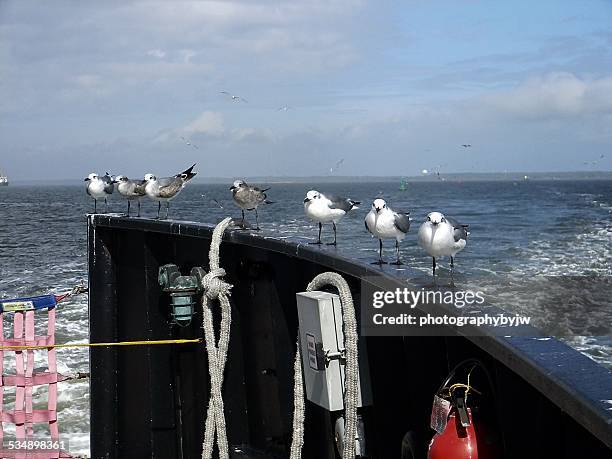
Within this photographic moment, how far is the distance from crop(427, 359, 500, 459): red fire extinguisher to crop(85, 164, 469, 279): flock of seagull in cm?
143

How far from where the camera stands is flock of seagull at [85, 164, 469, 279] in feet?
14.9

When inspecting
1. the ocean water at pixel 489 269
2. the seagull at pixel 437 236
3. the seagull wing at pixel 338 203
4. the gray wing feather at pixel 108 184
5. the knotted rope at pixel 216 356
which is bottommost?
the ocean water at pixel 489 269

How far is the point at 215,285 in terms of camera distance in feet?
15.3

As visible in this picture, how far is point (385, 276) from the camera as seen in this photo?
3.38 meters

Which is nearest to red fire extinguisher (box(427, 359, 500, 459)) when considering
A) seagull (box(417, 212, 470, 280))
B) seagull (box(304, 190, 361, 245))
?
seagull (box(417, 212, 470, 280))

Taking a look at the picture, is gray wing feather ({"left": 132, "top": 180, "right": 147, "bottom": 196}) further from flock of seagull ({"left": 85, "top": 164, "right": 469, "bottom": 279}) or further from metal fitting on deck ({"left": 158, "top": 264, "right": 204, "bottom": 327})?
metal fitting on deck ({"left": 158, "top": 264, "right": 204, "bottom": 327})

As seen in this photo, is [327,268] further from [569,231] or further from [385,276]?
[569,231]

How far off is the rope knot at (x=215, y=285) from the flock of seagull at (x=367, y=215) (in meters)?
0.59

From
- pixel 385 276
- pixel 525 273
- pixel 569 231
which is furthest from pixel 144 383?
pixel 569 231

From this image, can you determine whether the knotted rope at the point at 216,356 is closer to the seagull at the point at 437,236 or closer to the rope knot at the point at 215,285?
the rope knot at the point at 215,285

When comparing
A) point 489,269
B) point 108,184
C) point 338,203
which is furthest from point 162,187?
point 489,269

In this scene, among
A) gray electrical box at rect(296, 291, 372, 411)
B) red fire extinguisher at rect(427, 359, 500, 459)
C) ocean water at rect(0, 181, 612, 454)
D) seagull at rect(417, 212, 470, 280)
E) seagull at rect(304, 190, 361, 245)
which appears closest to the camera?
red fire extinguisher at rect(427, 359, 500, 459)

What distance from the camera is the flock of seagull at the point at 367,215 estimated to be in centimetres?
455

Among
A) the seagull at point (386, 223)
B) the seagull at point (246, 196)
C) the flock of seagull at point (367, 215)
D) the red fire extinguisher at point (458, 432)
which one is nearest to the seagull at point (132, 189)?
the flock of seagull at point (367, 215)
